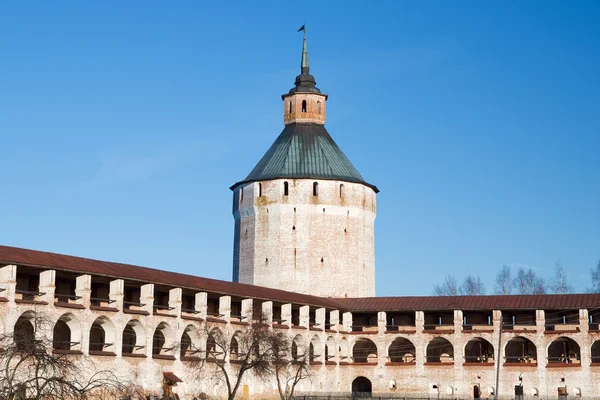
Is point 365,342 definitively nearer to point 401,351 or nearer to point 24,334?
point 401,351

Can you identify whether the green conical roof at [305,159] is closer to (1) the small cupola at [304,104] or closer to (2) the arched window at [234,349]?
(1) the small cupola at [304,104]

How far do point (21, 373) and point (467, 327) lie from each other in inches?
1426

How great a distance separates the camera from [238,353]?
6500 centimetres

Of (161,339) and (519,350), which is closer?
(161,339)

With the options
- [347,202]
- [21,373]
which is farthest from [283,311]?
[21,373]

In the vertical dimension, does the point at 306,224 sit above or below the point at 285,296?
above

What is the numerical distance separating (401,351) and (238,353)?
1632 centimetres

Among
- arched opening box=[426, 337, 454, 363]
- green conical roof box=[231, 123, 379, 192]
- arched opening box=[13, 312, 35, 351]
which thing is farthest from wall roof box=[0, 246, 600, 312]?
green conical roof box=[231, 123, 379, 192]

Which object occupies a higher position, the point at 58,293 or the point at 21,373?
the point at 58,293

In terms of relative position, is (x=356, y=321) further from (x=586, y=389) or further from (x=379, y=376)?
(x=586, y=389)

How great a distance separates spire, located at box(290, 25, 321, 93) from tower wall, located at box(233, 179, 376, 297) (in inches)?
422

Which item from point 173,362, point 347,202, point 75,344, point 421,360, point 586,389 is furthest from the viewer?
point 347,202

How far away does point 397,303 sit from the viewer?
76.9 meters

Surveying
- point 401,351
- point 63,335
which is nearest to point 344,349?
point 401,351
